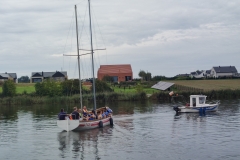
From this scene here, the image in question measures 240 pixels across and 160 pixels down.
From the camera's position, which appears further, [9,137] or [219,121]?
[219,121]

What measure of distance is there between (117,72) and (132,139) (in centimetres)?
10090

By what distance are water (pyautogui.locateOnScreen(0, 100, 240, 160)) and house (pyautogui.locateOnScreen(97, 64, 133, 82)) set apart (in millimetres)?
84167

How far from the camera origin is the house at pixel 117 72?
134 metres

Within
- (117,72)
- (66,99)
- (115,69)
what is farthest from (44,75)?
(66,99)

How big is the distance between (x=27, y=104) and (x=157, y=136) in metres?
49.1

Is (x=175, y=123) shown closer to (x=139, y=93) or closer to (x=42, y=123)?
(x=42, y=123)

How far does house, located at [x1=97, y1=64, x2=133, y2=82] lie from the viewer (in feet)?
439

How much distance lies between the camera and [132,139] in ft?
113

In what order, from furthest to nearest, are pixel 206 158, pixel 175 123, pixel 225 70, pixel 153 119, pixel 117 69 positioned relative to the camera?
pixel 225 70
pixel 117 69
pixel 153 119
pixel 175 123
pixel 206 158

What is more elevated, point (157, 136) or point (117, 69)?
point (117, 69)

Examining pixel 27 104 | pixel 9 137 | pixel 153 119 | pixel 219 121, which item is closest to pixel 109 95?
pixel 27 104

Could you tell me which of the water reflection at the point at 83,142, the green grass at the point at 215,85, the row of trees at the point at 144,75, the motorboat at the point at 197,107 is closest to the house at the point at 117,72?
the row of trees at the point at 144,75

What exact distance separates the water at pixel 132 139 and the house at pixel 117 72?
84.2m

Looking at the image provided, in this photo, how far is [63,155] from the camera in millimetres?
28922
